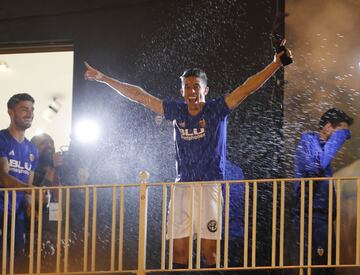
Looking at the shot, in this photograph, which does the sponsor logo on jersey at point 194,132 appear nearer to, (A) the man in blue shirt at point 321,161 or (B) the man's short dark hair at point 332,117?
(A) the man in blue shirt at point 321,161

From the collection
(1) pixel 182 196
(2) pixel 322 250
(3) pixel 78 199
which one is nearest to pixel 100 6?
(3) pixel 78 199

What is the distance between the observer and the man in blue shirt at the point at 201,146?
9.42m

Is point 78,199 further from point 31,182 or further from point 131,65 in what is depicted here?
point 131,65

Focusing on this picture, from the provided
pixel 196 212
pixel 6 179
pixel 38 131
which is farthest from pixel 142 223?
pixel 38 131

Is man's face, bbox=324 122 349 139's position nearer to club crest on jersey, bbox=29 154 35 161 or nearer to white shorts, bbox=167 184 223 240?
white shorts, bbox=167 184 223 240

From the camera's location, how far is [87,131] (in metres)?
11.8

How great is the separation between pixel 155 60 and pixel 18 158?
7.22 feet

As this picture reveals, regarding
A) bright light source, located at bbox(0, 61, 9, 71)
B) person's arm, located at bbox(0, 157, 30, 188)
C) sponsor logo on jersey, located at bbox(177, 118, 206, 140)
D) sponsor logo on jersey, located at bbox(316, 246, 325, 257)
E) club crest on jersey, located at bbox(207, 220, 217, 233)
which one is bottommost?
sponsor logo on jersey, located at bbox(316, 246, 325, 257)

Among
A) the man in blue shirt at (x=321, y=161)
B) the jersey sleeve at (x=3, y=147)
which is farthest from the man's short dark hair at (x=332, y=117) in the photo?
the jersey sleeve at (x=3, y=147)

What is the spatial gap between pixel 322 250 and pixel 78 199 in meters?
3.01

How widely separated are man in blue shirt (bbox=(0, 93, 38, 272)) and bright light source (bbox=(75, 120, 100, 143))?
3.38 ft

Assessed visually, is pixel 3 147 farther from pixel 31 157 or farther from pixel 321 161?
pixel 321 161

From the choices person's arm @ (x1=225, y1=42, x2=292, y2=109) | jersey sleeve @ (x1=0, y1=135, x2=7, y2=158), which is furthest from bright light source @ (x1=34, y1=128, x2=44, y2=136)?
person's arm @ (x1=225, y1=42, x2=292, y2=109)

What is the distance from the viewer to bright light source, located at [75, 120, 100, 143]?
38.4 feet
